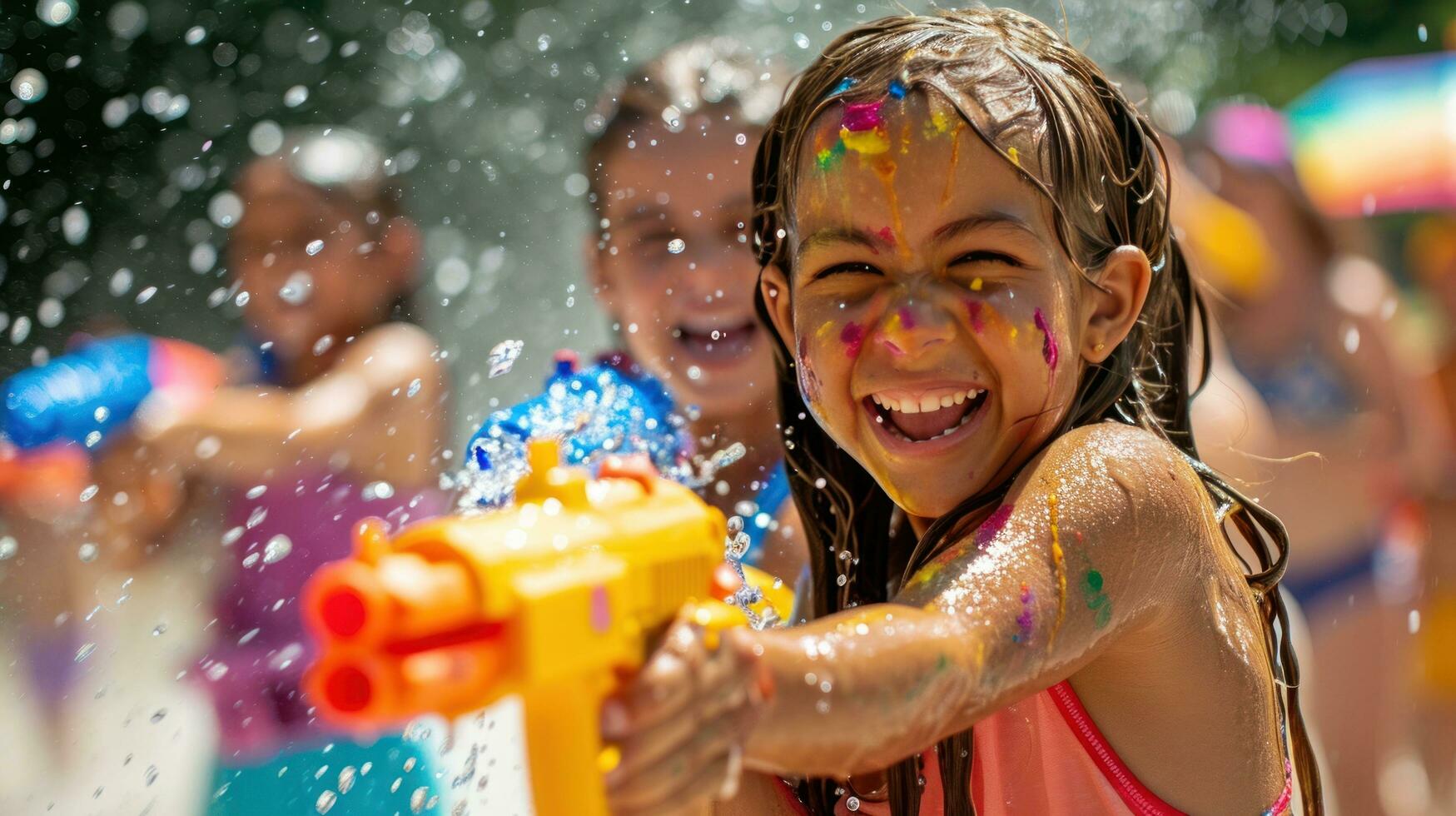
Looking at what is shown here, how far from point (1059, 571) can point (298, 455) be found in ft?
9.25

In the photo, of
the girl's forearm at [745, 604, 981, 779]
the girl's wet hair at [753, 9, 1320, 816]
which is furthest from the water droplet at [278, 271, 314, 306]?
the girl's forearm at [745, 604, 981, 779]

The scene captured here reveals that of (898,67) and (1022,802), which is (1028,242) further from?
(1022,802)

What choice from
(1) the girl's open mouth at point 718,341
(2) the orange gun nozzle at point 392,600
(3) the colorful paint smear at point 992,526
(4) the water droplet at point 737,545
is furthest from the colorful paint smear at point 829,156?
(1) the girl's open mouth at point 718,341

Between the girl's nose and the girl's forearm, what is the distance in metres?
0.44

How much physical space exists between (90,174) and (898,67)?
7124mm

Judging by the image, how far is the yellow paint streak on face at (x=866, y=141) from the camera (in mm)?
1638

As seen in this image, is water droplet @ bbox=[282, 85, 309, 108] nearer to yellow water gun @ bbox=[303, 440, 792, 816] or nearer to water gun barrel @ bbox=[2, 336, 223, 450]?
water gun barrel @ bbox=[2, 336, 223, 450]

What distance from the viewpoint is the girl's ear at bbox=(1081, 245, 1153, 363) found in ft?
5.77

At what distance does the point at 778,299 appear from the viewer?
2.01m

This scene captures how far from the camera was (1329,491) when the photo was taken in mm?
4316

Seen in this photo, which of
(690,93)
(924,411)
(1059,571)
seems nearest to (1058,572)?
(1059,571)

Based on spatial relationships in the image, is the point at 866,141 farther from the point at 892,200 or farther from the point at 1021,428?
the point at 1021,428

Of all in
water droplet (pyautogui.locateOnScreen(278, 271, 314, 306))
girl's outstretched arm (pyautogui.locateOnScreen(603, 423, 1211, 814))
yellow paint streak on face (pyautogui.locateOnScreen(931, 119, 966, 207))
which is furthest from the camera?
water droplet (pyautogui.locateOnScreen(278, 271, 314, 306))

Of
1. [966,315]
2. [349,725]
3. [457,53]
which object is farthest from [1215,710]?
[457,53]
